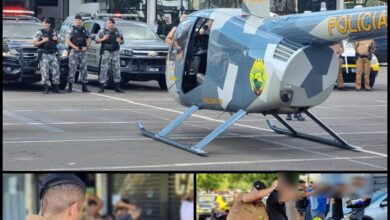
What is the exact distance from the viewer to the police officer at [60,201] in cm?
435

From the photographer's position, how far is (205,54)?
38.5ft

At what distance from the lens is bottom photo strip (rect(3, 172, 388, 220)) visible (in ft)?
14.8

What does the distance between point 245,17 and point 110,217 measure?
6.87 meters

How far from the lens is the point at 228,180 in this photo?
589cm

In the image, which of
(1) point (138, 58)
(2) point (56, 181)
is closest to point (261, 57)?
(2) point (56, 181)

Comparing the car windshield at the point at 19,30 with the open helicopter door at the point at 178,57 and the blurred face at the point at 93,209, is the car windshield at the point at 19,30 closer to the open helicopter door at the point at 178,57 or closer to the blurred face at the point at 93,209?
the open helicopter door at the point at 178,57

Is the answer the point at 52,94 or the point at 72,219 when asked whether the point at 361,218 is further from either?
the point at 52,94

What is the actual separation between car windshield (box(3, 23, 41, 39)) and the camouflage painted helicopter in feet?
35.3

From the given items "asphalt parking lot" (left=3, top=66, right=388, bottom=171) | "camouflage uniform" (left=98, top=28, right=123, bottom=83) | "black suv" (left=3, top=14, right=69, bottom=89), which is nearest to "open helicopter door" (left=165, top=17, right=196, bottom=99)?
"asphalt parking lot" (left=3, top=66, right=388, bottom=171)

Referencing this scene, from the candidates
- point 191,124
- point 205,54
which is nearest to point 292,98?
point 205,54

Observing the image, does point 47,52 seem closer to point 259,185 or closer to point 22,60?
point 22,60

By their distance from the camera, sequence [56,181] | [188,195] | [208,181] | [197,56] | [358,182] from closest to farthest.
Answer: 1. [56,181]
2. [188,195]
3. [208,181]
4. [358,182]
5. [197,56]

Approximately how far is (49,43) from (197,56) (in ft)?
29.1

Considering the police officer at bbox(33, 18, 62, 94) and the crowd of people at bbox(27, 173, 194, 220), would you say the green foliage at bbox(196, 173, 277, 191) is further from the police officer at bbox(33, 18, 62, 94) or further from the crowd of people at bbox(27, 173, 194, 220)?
the police officer at bbox(33, 18, 62, 94)
